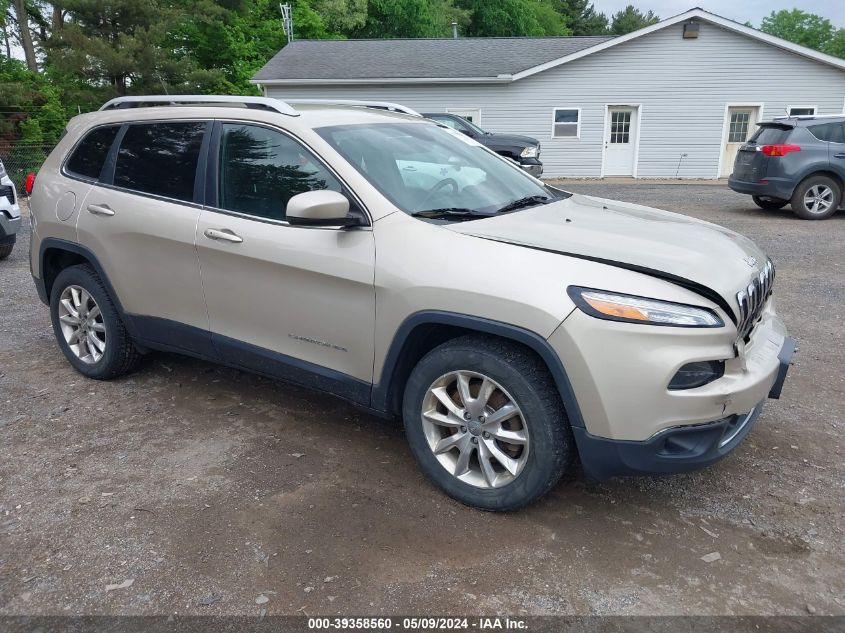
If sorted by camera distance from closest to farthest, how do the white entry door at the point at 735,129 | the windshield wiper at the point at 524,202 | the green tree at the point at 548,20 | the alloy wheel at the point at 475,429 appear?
the alloy wheel at the point at 475,429
the windshield wiper at the point at 524,202
the white entry door at the point at 735,129
the green tree at the point at 548,20

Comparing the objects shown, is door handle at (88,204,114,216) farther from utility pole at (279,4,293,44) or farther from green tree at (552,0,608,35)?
green tree at (552,0,608,35)

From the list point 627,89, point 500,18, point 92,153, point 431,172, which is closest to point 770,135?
point 431,172

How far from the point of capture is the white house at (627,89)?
2062cm

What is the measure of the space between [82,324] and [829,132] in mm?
11856

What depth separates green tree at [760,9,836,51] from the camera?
74.9 metres

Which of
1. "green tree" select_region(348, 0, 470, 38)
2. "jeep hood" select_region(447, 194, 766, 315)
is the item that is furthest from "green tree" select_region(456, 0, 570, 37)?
"jeep hood" select_region(447, 194, 766, 315)

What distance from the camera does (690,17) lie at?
66.6 feet

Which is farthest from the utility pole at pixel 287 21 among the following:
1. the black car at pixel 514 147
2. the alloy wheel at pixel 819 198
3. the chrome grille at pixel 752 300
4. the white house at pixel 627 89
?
the chrome grille at pixel 752 300

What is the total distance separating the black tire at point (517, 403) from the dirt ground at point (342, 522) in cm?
13

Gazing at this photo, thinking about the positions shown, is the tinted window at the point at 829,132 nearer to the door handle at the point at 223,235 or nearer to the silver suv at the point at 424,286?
the silver suv at the point at 424,286

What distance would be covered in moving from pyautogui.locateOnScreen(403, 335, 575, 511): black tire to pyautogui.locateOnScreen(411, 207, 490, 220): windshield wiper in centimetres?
64

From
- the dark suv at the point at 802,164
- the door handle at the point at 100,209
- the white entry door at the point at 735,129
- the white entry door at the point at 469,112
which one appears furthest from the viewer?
the white entry door at the point at 469,112

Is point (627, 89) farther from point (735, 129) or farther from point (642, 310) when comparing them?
point (642, 310)

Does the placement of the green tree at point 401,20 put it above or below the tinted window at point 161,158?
above
